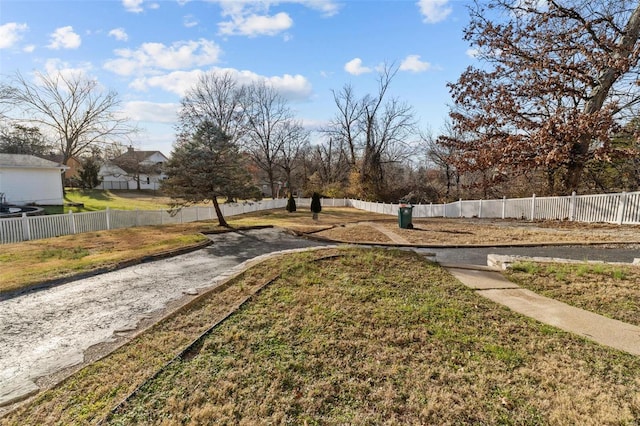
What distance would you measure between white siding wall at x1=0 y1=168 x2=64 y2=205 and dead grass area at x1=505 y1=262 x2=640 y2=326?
2710 cm

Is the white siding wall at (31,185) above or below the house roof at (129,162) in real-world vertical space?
below

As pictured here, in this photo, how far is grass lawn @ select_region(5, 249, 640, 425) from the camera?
2.23 meters

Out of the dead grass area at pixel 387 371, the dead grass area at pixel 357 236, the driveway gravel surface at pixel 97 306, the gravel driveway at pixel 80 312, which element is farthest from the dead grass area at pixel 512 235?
the dead grass area at pixel 387 371

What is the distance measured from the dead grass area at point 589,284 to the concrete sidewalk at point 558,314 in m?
0.21

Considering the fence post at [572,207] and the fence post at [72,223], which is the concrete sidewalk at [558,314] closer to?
the fence post at [572,207]

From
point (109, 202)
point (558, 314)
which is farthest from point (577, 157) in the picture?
point (109, 202)

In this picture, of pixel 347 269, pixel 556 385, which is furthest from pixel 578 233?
pixel 556 385

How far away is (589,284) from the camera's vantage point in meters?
4.80

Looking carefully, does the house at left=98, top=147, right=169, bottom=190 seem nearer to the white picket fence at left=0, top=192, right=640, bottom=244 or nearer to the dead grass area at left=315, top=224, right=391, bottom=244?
the white picket fence at left=0, top=192, right=640, bottom=244

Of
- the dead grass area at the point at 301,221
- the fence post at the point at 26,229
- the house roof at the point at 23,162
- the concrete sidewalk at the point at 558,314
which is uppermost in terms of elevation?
the house roof at the point at 23,162

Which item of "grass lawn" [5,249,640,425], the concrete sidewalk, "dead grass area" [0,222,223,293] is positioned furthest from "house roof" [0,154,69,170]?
the concrete sidewalk

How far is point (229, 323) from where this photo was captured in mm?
3656

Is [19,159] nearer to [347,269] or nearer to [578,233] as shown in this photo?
[347,269]

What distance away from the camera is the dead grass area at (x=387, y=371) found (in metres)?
2.23
